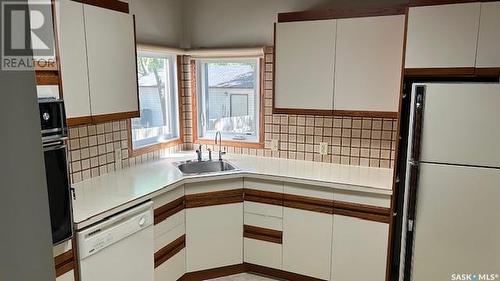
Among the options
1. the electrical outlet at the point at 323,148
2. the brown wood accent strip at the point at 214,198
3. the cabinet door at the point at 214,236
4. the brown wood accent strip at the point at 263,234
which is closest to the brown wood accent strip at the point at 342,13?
the electrical outlet at the point at 323,148

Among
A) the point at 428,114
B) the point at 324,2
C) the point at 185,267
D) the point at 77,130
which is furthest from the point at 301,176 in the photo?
the point at 77,130

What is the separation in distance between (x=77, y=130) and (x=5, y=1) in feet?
7.43

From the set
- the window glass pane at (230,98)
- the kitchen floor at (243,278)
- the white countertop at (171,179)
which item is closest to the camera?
the white countertop at (171,179)

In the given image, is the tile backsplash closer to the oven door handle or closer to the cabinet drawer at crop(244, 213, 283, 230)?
the cabinet drawer at crop(244, 213, 283, 230)

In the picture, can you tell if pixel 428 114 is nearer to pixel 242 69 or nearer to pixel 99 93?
pixel 242 69

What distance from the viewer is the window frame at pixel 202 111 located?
3393mm

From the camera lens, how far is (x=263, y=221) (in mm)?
2926

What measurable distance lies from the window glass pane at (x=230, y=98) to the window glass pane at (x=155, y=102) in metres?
0.30

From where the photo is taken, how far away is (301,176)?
276 centimetres

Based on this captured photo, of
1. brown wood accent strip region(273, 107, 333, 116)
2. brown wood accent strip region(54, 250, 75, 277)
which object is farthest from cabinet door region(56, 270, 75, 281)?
brown wood accent strip region(273, 107, 333, 116)

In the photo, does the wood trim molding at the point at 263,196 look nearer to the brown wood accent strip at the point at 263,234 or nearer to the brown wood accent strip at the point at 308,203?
the brown wood accent strip at the point at 308,203

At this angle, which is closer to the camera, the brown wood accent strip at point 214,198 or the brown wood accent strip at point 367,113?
the brown wood accent strip at point 367,113

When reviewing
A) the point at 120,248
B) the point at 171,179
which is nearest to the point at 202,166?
the point at 171,179

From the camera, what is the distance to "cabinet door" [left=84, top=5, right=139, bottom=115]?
2.29 m
